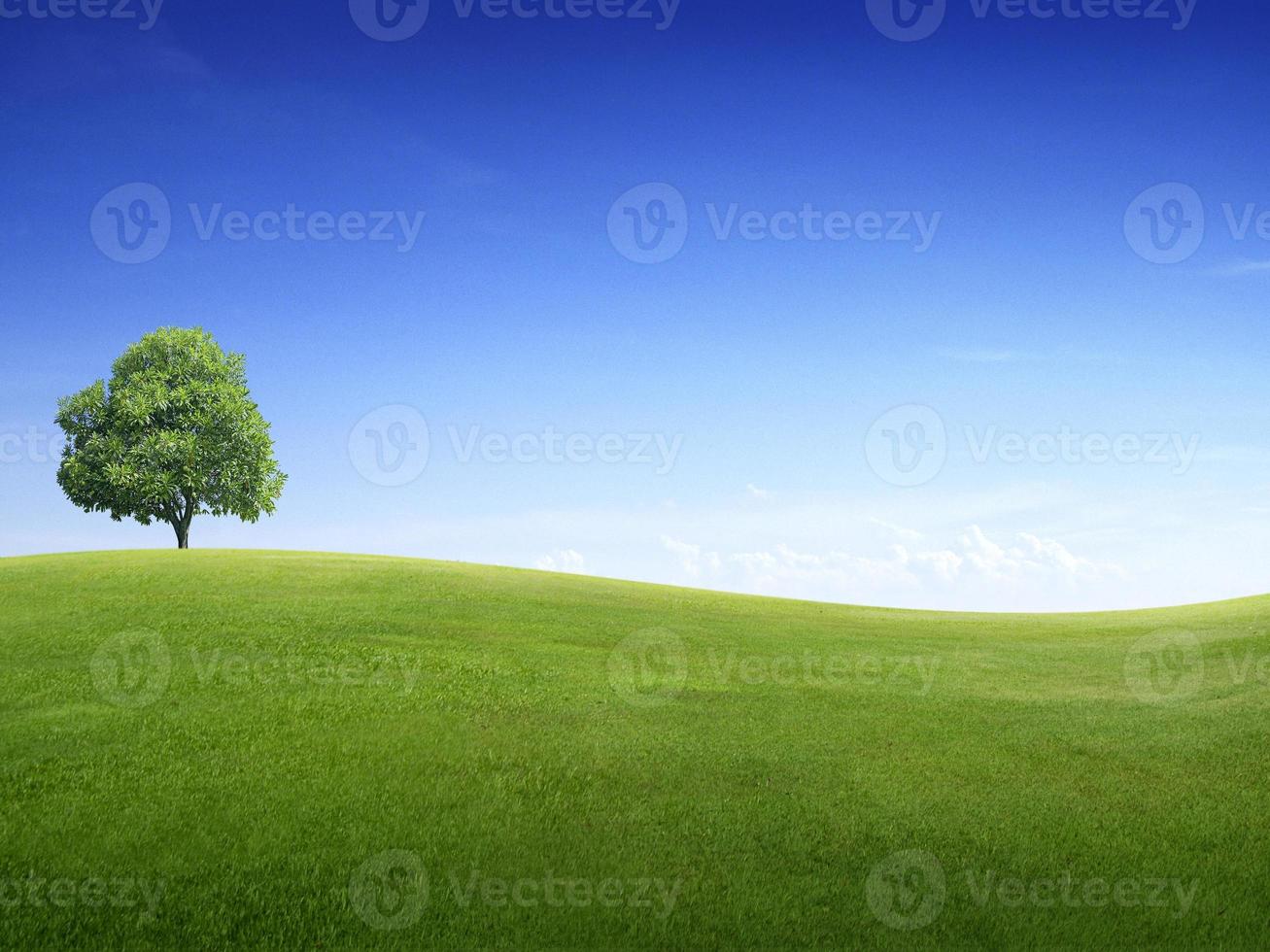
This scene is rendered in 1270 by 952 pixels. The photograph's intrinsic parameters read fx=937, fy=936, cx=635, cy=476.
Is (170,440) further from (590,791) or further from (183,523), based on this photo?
(590,791)

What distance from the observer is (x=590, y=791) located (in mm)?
16531

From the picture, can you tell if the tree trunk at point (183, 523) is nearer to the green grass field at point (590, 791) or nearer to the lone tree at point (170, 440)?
the lone tree at point (170, 440)

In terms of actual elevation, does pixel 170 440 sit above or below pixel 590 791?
above

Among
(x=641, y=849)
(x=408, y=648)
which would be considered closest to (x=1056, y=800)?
(x=641, y=849)

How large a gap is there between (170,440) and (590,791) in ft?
174

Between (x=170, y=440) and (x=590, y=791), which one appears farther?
(x=170, y=440)

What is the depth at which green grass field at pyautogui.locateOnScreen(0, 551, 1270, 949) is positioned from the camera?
12.1 metres

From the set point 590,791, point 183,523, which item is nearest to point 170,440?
point 183,523

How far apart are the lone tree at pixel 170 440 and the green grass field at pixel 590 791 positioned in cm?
3038

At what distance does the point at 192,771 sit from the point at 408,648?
1095cm

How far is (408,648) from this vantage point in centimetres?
2766

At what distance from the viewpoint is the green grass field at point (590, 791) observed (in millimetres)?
12125

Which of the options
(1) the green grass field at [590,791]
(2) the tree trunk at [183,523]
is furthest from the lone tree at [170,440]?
(1) the green grass field at [590,791]

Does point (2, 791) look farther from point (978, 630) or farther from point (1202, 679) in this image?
point (978, 630)
